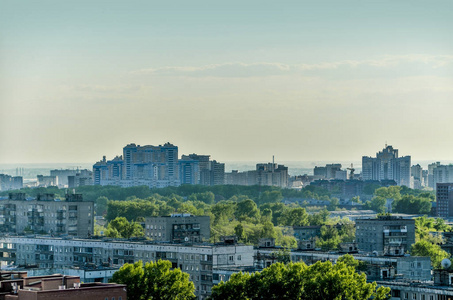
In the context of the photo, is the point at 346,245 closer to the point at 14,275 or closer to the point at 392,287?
the point at 392,287

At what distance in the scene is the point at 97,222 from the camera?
15562cm

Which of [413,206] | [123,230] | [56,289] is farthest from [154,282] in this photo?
[413,206]

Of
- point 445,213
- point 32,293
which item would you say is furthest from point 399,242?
point 445,213

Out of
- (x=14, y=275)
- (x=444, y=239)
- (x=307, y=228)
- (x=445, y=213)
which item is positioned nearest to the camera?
(x=14, y=275)

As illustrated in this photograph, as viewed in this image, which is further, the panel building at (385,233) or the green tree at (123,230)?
the green tree at (123,230)

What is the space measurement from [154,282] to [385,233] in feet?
161

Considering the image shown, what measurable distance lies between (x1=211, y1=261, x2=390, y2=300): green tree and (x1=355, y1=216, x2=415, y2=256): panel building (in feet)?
147

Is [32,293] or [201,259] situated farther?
[201,259]

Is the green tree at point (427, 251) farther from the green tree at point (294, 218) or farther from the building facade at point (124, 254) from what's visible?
the green tree at point (294, 218)

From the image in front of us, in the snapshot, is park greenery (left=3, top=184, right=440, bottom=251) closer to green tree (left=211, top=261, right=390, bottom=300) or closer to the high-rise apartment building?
the high-rise apartment building

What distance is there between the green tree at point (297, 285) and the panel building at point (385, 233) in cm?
4490

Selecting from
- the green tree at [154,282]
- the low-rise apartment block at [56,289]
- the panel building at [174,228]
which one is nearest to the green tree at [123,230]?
the panel building at [174,228]

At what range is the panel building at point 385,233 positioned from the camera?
10212cm

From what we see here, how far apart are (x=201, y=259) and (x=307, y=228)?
6814cm
